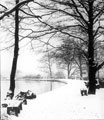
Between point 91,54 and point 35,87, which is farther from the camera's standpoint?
point 35,87

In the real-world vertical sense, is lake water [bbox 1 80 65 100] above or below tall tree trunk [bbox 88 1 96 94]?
below

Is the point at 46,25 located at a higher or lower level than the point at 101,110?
higher

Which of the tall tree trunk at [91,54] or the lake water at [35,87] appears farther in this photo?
the lake water at [35,87]

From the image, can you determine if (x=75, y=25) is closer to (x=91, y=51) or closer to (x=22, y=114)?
(x=91, y=51)

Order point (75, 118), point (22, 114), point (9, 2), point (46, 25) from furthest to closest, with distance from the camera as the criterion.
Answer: point (46, 25), point (9, 2), point (22, 114), point (75, 118)

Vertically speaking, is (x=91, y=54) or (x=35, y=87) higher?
(x=91, y=54)

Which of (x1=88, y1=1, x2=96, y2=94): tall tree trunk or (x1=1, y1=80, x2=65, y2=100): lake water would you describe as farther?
(x1=1, y1=80, x2=65, y2=100): lake water

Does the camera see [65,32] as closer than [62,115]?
No

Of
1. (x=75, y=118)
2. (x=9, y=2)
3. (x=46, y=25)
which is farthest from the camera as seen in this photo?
Result: (x=46, y=25)

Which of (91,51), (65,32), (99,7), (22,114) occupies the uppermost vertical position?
(99,7)

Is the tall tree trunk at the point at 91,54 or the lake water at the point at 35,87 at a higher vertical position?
the tall tree trunk at the point at 91,54

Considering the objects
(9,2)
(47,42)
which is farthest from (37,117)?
(9,2)

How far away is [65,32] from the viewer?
14531 millimetres

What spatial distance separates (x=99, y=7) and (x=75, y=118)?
8863mm
